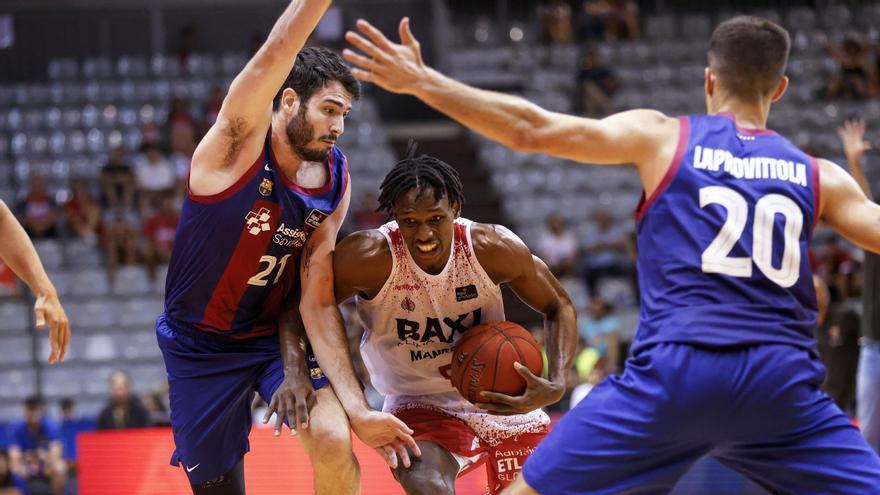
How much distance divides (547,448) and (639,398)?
35 centimetres

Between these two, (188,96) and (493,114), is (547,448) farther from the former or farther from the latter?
(188,96)

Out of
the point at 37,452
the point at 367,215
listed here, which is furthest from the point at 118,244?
the point at 37,452

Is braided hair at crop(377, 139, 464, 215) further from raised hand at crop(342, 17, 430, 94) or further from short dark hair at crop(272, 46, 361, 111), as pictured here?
raised hand at crop(342, 17, 430, 94)

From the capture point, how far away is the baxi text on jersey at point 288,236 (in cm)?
490

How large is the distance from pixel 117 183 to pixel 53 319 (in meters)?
9.96

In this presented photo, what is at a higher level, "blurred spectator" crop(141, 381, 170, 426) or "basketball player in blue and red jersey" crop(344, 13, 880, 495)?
"basketball player in blue and red jersey" crop(344, 13, 880, 495)

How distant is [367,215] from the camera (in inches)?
527

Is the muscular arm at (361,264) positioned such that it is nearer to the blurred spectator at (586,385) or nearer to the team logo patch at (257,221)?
the team logo patch at (257,221)

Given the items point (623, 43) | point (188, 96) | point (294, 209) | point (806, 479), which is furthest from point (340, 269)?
point (623, 43)

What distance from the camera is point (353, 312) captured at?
37.4 ft

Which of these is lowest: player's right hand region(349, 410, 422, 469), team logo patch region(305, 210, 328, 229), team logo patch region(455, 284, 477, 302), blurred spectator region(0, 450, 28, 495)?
blurred spectator region(0, 450, 28, 495)

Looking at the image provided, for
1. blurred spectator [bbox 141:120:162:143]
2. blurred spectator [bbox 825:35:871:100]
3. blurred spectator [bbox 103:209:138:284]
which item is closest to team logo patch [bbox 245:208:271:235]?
blurred spectator [bbox 103:209:138:284]

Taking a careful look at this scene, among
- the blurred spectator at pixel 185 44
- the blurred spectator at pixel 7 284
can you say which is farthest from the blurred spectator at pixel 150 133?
the blurred spectator at pixel 7 284

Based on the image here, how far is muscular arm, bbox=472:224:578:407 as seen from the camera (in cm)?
509
